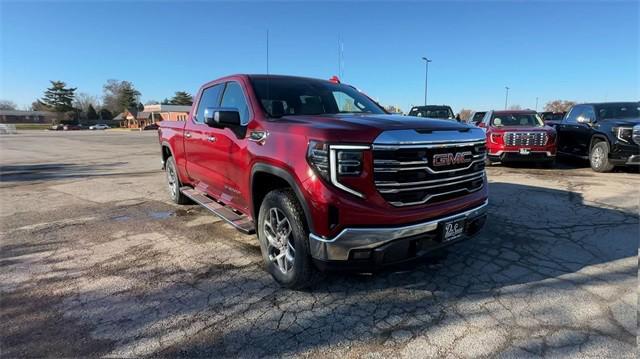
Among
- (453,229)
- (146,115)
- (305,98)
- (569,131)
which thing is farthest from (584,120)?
(146,115)

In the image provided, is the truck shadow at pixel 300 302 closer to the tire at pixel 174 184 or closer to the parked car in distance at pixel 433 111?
the tire at pixel 174 184

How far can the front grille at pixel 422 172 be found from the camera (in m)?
2.98

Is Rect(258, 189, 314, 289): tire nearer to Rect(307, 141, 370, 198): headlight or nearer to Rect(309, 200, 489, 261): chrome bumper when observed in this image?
Rect(309, 200, 489, 261): chrome bumper

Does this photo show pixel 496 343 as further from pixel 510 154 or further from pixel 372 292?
pixel 510 154

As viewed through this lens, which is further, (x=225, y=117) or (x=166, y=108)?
(x=166, y=108)

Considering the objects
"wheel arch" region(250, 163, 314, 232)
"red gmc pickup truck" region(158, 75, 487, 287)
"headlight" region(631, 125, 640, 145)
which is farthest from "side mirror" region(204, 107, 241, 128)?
"headlight" region(631, 125, 640, 145)

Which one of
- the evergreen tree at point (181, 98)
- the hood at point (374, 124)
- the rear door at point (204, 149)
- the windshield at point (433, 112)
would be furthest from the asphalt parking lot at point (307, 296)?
the evergreen tree at point (181, 98)

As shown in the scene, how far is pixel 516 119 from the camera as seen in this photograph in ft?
38.0

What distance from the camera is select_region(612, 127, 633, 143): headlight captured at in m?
8.92

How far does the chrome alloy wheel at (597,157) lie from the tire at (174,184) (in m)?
9.62

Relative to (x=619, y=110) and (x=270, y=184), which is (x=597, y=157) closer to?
(x=619, y=110)

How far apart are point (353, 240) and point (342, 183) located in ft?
1.39

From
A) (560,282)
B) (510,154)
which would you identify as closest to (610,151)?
(510,154)

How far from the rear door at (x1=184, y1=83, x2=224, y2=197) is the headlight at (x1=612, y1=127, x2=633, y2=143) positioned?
9.05 meters
